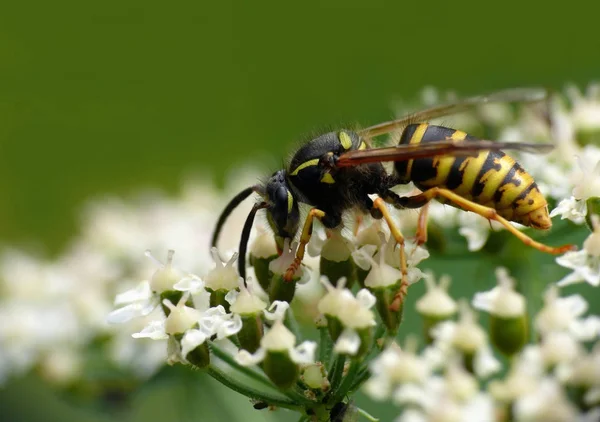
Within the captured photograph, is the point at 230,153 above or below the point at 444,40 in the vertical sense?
below

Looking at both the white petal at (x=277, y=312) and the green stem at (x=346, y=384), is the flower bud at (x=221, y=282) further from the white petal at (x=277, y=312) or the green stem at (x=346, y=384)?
the green stem at (x=346, y=384)

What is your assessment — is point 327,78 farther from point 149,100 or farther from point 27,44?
point 27,44

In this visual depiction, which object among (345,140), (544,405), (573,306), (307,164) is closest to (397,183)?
(345,140)

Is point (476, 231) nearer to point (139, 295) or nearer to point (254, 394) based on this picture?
point (254, 394)

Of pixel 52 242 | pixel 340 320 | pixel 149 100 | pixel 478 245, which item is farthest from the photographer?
pixel 149 100

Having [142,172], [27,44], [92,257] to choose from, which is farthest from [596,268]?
[27,44]

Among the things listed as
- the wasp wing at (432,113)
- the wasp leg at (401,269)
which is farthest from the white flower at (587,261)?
the wasp wing at (432,113)
